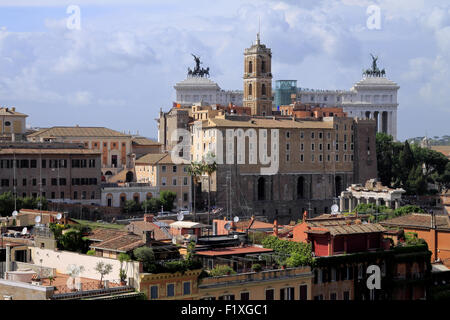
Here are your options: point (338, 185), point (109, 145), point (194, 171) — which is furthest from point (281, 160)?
point (109, 145)

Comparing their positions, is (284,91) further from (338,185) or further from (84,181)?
(84,181)

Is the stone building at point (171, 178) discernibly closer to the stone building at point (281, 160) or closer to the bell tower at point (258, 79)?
the stone building at point (281, 160)

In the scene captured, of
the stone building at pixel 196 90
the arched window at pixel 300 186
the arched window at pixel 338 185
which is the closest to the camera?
the arched window at pixel 300 186

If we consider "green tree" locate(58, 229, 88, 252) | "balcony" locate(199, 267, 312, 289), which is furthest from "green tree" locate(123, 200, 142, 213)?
"balcony" locate(199, 267, 312, 289)

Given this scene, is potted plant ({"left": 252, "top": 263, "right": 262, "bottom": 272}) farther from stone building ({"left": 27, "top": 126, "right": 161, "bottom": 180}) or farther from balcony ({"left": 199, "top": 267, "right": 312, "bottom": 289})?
stone building ({"left": 27, "top": 126, "right": 161, "bottom": 180})

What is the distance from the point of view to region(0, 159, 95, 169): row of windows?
87.9 m

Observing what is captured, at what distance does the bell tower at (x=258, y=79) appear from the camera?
12719 cm

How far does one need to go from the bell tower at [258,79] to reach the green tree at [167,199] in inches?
1276

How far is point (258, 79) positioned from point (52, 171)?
143 feet

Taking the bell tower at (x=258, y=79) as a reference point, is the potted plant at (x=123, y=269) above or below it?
below

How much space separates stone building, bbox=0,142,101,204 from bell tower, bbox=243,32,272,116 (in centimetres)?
3838

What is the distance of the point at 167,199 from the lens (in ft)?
317

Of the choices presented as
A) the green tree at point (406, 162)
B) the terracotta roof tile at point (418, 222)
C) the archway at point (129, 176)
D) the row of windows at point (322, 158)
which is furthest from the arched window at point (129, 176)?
the terracotta roof tile at point (418, 222)
